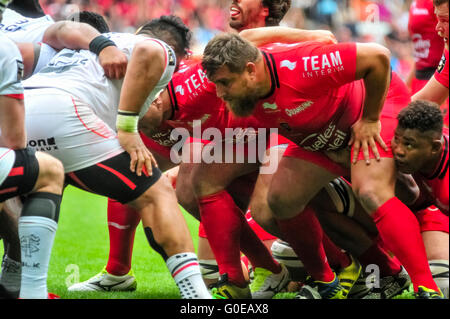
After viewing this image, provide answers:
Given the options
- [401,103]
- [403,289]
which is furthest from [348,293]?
[401,103]

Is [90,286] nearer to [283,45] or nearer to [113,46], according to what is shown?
[113,46]

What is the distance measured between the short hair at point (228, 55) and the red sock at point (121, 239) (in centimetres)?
144

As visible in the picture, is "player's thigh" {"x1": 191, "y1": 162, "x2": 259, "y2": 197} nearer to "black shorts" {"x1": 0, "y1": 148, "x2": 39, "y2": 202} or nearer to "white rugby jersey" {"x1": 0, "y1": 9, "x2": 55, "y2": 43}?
"white rugby jersey" {"x1": 0, "y1": 9, "x2": 55, "y2": 43}

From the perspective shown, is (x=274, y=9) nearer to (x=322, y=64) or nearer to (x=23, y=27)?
(x=322, y=64)

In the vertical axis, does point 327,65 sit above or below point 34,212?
above

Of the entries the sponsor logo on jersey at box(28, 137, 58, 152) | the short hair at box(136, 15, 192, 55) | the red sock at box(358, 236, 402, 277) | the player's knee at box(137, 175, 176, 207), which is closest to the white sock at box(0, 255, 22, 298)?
the sponsor logo on jersey at box(28, 137, 58, 152)

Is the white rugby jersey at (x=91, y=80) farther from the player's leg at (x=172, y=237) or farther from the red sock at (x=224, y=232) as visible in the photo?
the red sock at (x=224, y=232)

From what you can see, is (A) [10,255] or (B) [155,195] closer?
(B) [155,195]

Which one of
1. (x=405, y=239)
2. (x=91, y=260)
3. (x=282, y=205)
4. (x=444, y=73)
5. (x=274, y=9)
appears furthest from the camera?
(x=91, y=260)

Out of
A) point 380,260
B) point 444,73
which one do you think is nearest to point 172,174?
point 380,260

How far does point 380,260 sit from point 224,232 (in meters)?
1.03

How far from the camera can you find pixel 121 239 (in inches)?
196

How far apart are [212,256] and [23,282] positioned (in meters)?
1.85

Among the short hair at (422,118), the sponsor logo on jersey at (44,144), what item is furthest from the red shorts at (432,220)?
the sponsor logo on jersey at (44,144)
